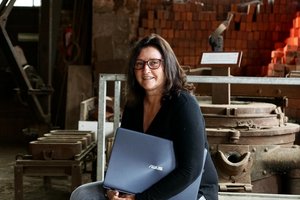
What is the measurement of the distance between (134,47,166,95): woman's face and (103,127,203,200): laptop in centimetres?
24

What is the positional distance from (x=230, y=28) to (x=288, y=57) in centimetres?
136

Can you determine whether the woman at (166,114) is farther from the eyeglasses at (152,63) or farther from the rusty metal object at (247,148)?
the rusty metal object at (247,148)

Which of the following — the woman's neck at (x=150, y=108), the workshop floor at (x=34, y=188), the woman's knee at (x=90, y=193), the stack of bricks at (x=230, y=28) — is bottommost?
the workshop floor at (x=34, y=188)

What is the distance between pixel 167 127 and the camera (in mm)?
1879

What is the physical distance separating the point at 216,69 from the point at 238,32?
14.4ft

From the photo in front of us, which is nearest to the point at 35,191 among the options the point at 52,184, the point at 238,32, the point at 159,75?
the point at 52,184

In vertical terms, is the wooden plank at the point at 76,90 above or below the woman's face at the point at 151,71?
below

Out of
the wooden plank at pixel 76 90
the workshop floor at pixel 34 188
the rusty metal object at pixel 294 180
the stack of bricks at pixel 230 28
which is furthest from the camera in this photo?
the stack of bricks at pixel 230 28

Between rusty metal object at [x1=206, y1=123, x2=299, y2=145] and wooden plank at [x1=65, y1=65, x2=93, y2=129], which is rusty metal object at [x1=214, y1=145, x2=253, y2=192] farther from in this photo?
wooden plank at [x1=65, y1=65, x2=93, y2=129]

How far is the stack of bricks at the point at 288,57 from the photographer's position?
628cm

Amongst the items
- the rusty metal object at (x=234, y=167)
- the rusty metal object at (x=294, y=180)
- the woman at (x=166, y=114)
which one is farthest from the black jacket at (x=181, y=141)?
the rusty metal object at (x=294, y=180)

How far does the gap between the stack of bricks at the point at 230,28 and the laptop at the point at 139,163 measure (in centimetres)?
562

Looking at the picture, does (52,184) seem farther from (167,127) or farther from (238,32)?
(238,32)

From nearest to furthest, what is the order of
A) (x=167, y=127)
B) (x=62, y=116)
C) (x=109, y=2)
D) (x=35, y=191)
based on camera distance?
1. (x=167, y=127)
2. (x=35, y=191)
3. (x=109, y=2)
4. (x=62, y=116)
